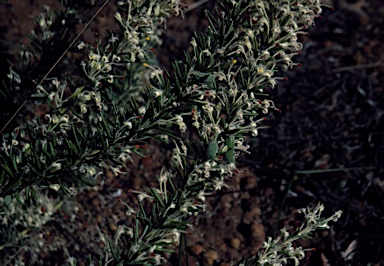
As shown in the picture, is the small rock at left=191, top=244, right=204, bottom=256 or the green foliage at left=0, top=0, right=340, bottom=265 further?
the small rock at left=191, top=244, right=204, bottom=256

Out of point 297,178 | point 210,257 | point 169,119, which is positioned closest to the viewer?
point 169,119

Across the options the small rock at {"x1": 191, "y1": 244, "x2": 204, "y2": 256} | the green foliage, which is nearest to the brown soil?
the small rock at {"x1": 191, "y1": 244, "x2": 204, "y2": 256}

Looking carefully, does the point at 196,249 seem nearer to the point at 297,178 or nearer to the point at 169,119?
the point at 297,178

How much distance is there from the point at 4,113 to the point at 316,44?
106 inches

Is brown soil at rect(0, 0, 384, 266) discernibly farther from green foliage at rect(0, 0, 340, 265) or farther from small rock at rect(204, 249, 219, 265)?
green foliage at rect(0, 0, 340, 265)

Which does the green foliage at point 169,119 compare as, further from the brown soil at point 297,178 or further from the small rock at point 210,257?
the small rock at point 210,257

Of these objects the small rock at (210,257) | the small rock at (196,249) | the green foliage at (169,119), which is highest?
the green foliage at (169,119)

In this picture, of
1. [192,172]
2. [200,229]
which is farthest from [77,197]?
[192,172]

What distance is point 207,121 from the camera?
2033 mm

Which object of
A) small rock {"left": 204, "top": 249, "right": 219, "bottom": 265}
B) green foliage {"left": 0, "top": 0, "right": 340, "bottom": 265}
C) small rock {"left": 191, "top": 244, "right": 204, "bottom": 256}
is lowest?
small rock {"left": 204, "top": 249, "right": 219, "bottom": 265}

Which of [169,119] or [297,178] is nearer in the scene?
[169,119]

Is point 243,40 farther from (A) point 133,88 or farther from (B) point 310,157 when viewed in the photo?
(B) point 310,157

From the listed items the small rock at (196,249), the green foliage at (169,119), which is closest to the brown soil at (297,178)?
the small rock at (196,249)

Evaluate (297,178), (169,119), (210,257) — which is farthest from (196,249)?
(169,119)
